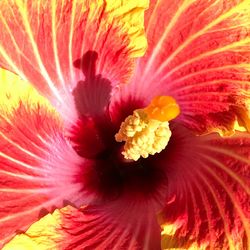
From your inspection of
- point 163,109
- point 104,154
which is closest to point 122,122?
point 104,154

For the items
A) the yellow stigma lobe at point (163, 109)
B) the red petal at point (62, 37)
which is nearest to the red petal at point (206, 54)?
the red petal at point (62, 37)

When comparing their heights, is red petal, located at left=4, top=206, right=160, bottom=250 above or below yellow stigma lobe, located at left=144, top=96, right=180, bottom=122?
below

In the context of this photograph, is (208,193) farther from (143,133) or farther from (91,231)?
(91,231)

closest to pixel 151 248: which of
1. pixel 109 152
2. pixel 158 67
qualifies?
pixel 109 152

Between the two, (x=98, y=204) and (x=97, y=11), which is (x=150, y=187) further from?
(x=97, y=11)

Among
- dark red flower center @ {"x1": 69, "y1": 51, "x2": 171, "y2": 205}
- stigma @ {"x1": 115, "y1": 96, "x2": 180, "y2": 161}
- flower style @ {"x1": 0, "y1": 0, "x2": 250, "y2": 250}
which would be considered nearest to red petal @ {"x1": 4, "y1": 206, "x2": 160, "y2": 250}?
flower style @ {"x1": 0, "y1": 0, "x2": 250, "y2": 250}

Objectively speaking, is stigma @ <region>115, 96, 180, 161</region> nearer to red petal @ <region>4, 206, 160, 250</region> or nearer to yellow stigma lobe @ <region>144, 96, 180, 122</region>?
yellow stigma lobe @ <region>144, 96, 180, 122</region>
